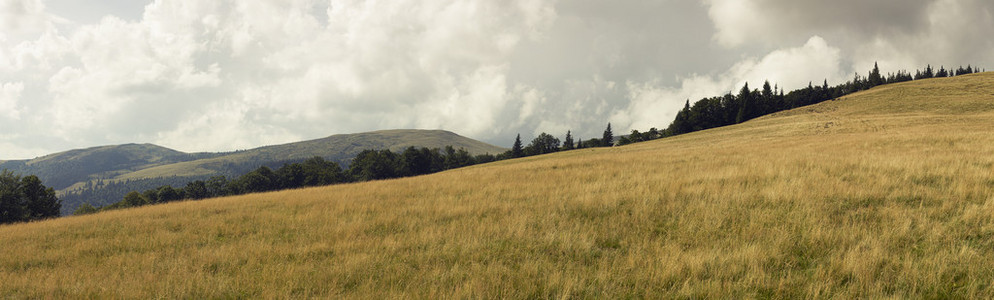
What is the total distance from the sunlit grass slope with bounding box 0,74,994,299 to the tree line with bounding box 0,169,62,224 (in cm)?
5863

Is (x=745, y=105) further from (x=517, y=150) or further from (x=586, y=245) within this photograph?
(x=586, y=245)

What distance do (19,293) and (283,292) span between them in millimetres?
4138

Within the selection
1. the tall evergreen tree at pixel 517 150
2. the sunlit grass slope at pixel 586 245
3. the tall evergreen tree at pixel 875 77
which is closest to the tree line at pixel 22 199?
the sunlit grass slope at pixel 586 245

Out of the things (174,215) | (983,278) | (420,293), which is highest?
(174,215)

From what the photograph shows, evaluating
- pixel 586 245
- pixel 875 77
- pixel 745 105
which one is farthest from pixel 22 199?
pixel 875 77

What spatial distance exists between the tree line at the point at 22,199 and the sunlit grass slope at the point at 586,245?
192 feet

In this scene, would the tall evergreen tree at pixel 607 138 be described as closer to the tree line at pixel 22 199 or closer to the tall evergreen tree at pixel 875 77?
the tall evergreen tree at pixel 875 77

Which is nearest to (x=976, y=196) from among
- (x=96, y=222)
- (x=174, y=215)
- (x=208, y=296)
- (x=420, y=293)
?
(x=420, y=293)

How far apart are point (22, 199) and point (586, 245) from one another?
76769 millimetres

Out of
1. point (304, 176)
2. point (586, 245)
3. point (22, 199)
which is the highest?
point (22, 199)

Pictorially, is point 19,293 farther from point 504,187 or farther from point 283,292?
point 504,187

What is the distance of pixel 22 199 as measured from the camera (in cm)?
4766

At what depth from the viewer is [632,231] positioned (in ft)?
20.2

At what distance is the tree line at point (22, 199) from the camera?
4384 cm
